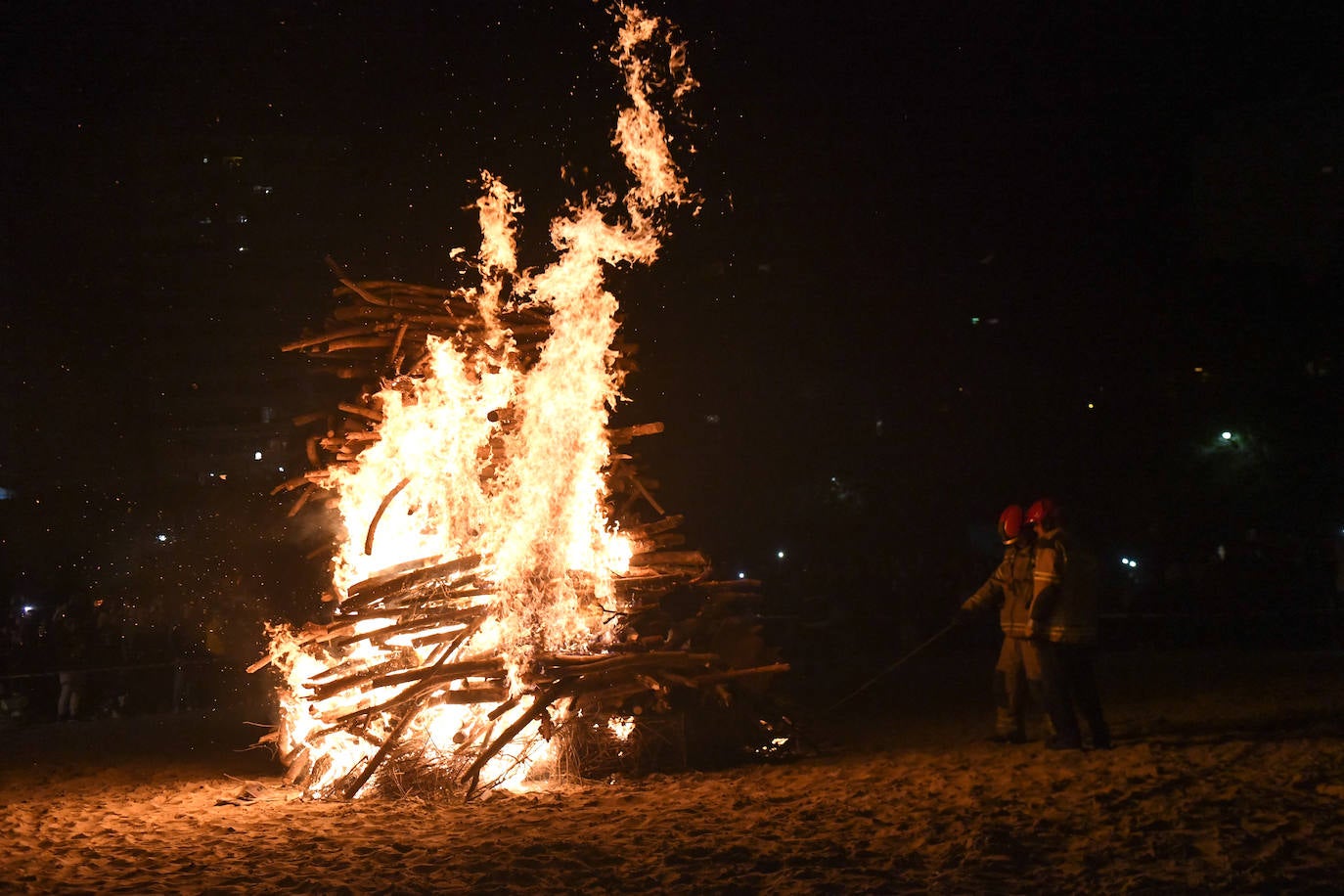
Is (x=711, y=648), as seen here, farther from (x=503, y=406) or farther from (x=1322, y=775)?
(x=1322, y=775)

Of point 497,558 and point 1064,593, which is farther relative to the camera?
point 497,558

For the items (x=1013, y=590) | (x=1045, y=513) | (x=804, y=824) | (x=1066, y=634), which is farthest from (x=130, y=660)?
(x=1066, y=634)

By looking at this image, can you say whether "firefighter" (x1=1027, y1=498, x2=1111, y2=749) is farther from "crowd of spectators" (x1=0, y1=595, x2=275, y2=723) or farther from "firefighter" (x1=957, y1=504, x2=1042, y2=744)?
"crowd of spectators" (x1=0, y1=595, x2=275, y2=723)

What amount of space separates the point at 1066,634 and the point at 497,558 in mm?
4274

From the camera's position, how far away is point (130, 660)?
14672 mm

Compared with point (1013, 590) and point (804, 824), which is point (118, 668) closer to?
point (804, 824)

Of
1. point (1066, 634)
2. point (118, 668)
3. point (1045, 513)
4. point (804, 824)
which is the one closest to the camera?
point (804, 824)

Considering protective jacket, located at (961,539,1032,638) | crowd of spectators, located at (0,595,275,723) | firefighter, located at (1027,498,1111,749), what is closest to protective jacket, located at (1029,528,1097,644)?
firefighter, located at (1027,498,1111,749)

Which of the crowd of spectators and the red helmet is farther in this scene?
the crowd of spectators

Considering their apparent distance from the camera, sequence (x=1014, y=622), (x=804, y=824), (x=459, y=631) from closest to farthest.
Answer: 1. (x=804, y=824)
2. (x=1014, y=622)
3. (x=459, y=631)

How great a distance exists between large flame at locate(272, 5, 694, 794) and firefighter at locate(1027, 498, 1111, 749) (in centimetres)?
339

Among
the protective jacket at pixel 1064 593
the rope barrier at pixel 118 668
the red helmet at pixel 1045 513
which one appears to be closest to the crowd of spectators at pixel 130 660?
the rope barrier at pixel 118 668

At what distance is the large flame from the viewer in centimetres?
851

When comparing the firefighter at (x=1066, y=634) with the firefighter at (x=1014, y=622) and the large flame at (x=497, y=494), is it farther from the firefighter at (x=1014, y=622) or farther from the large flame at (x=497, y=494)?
the large flame at (x=497, y=494)
